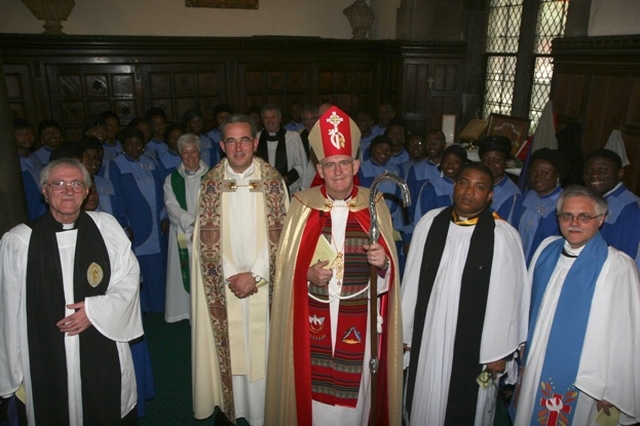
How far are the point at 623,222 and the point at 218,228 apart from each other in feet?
10.6

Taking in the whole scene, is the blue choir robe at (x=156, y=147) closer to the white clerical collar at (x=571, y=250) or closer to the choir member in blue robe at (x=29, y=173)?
the choir member in blue robe at (x=29, y=173)

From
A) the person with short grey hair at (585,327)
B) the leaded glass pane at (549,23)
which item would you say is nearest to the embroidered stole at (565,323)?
the person with short grey hair at (585,327)

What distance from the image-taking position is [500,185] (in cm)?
475

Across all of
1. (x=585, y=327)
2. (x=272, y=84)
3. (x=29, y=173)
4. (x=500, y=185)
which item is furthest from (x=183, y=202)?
(x=272, y=84)

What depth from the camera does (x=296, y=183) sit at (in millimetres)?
7008

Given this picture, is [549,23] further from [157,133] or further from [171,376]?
[171,376]

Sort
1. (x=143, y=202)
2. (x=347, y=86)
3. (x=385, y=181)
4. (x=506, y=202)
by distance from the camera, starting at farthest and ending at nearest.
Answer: (x=347, y=86) → (x=385, y=181) → (x=143, y=202) → (x=506, y=202)

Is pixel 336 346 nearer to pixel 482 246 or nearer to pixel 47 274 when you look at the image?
pixel 482 246

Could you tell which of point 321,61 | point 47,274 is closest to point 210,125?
point 321,61

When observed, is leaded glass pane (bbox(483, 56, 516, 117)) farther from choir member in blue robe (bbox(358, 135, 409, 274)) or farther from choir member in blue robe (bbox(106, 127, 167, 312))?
choir member in blue robe (bbox(106, 127, 167, 312))

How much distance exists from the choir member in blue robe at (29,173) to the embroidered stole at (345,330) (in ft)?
10.2

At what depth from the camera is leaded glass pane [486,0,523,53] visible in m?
9.10

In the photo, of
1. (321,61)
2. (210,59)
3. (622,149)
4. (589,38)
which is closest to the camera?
(622,149)

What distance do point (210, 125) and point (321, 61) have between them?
114 inches
